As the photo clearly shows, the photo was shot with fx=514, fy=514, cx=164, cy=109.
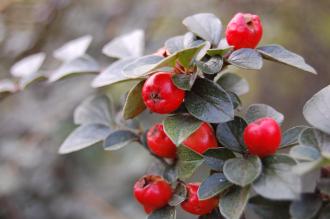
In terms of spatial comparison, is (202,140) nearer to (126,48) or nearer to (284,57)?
(284,57)

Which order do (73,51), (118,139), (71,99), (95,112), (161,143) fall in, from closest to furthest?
(161,143) < (118,139) < (95,112) < (73,51) < (71,99)

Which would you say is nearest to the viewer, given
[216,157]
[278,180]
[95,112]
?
[278,180]

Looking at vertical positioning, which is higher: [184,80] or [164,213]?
[184,80]

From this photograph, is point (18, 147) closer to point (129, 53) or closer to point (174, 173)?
point (129, 53)

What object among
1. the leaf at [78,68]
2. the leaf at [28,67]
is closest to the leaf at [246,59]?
the leaf at [78,68]

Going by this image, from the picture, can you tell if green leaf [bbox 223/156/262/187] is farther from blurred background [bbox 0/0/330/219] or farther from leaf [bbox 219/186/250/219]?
blurred background [bbox 0/0/330/219]

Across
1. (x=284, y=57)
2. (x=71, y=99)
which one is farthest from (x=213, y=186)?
(x=71, y=99)

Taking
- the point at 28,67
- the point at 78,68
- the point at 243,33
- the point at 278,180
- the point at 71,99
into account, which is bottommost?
the point at 71,99
